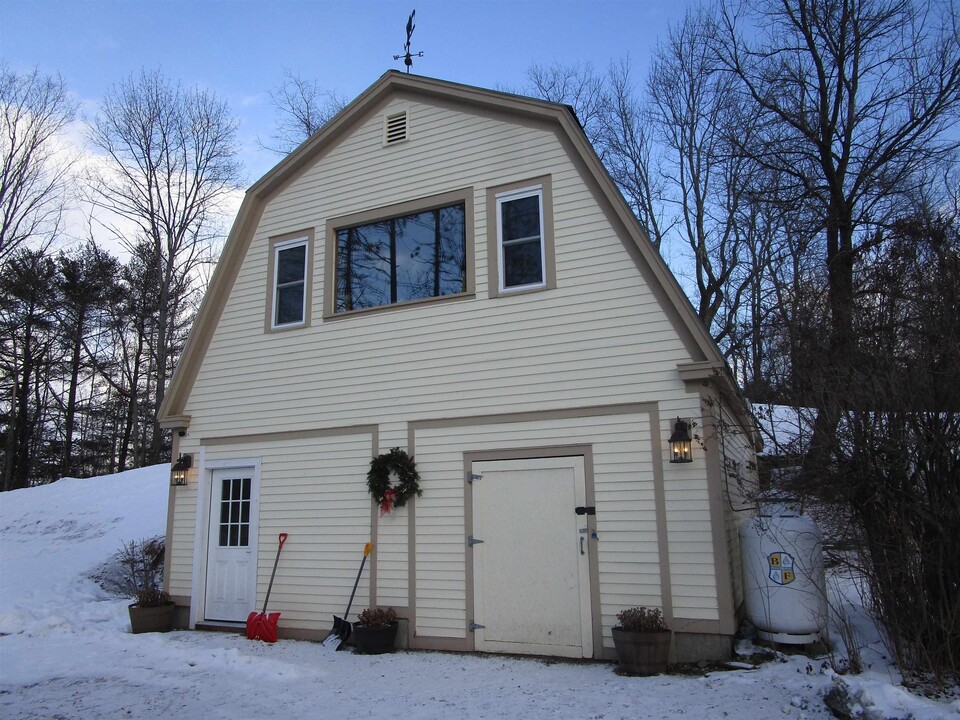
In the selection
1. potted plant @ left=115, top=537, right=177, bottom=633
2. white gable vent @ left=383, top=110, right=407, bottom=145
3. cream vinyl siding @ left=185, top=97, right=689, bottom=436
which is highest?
white gable vent @ left=383, top=110, right=407, bottom=145

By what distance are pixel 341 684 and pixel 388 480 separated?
2.27 m

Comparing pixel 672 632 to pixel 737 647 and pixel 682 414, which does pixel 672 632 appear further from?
pixel 682 414

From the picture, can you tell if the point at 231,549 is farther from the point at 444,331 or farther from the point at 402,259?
the point at 402,259

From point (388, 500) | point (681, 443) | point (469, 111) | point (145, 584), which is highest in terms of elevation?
point (469, 111)

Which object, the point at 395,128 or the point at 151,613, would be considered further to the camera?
the point at 395,128

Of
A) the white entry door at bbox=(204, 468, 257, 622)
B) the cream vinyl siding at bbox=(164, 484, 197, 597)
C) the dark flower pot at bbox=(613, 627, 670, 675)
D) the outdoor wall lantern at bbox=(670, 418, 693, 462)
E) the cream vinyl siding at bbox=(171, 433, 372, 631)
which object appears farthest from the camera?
the cream vinyl siding at bbox=(164, 484, 197, 597)

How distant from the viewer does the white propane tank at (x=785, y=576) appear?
6336mm

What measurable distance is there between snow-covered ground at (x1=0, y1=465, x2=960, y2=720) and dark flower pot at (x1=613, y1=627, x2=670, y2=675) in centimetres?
14

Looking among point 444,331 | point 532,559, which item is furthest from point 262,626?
point 444,331

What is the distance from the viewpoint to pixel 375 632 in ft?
24.0

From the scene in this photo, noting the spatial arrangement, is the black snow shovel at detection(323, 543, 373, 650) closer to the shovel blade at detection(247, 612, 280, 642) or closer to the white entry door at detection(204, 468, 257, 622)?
the shovel blade at detection(247, 612, 280, 642)

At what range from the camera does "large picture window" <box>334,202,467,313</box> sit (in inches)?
331

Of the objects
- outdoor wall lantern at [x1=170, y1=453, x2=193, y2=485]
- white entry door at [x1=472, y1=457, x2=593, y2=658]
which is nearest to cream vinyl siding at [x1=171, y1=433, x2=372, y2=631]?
outdoor wall lantern at [x1=170, y1=453, x2=193, y2=485]

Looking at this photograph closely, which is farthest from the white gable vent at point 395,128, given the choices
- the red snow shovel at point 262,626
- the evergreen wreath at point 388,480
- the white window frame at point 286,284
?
the red snow shovel at point 262,626
